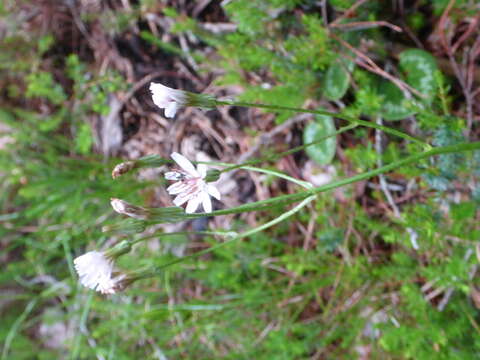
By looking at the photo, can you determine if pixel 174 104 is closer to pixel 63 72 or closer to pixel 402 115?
pixel 402 115

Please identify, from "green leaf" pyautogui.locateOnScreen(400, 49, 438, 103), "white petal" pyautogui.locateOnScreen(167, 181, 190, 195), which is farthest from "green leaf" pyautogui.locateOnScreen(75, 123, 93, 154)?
"green leaf" pyautogui.locateOnScreen(400, 49, 438, 103)

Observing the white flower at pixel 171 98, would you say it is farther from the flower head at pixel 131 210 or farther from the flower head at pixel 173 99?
the flower head at pixel 131 210

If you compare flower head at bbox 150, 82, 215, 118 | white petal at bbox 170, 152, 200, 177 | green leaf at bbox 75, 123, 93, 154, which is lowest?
green leaf at bbox 75, 123, 93, 154

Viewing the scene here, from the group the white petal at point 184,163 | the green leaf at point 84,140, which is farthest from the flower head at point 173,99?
the green leaf at point 84,140

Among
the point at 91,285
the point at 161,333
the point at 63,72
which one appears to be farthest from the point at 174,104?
the point at 63,72

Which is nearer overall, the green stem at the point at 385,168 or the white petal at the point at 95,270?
the green stem at the point at 385,168

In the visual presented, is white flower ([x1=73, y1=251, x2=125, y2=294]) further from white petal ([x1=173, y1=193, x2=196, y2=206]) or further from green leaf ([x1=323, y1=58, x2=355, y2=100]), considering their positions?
green leaf ([x1=323, y1=58, x2=355, y2=100])

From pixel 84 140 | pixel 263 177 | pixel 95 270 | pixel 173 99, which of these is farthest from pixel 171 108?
pixel 84 140

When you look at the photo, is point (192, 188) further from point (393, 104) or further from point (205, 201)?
point (393, 104)
